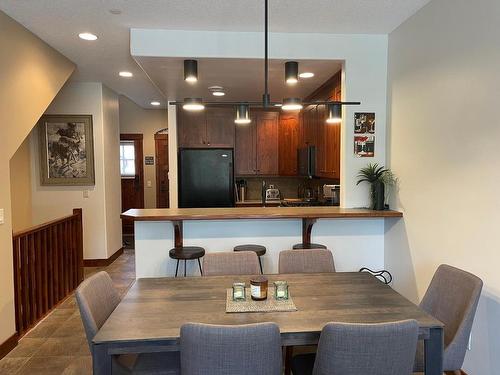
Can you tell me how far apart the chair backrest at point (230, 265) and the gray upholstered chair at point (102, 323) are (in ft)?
2.23

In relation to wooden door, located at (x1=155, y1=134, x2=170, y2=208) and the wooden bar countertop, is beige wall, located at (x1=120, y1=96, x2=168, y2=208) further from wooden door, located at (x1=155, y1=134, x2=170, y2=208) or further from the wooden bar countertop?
the wooden bar countertop

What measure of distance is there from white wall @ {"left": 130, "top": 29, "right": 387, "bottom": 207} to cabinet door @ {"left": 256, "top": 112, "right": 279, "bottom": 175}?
268 centimetres

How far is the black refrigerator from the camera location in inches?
226

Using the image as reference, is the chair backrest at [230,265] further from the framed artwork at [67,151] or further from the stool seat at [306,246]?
the framed artwork at [67,151]

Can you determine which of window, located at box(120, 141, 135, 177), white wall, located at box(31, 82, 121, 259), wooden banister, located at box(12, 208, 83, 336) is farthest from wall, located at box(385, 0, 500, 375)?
window, located at box(120, 141, 135, 177)

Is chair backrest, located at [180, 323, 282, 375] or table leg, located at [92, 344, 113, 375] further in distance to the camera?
table leg, located at [92, 344, 113, 375]

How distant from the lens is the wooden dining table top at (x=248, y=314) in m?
1.57

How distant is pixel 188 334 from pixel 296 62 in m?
2.79

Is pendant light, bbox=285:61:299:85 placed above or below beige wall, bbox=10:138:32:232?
above

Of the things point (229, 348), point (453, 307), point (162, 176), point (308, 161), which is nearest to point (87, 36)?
point (308, 161)

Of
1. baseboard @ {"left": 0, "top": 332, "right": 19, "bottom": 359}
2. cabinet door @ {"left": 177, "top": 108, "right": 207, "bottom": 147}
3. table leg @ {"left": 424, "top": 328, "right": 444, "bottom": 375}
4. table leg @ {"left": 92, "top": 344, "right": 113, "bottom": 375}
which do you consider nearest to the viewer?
table leg @ {"left": 92, "top": 344, "right": 113, "bottom": 375}

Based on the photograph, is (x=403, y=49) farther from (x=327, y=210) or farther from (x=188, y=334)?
(x=188, y=334)

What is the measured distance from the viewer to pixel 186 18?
9.89 feet

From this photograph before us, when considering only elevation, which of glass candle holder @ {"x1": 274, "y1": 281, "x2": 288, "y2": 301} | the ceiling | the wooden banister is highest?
the ceiling
